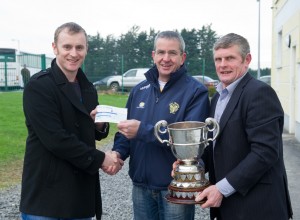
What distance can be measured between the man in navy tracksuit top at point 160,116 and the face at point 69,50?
0.58 metres

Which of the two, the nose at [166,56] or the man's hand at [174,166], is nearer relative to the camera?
the man's hand at [174,166]

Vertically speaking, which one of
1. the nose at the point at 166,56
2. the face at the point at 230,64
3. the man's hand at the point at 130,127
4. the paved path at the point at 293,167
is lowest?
the paved path at the point at 293,167

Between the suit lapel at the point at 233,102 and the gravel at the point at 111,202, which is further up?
the suit lapel at the point at 233,102

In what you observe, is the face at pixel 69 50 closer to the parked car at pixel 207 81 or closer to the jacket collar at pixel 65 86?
the jacket collar at pixel 65 86

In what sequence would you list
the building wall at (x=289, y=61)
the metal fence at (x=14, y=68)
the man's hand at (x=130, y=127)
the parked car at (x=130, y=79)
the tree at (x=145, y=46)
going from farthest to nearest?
the tree at (x=145, y=46) → the parked car at (x=130, y=79) → the metal fence at (x=14, y=68) → the building wall at (x=289, y=61) → the man's hand at (x=130, y=127)

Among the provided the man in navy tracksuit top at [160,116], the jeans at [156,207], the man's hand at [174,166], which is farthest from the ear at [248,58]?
the jeans at [156,207]

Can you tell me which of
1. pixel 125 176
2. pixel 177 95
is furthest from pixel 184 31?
pixel 177 95

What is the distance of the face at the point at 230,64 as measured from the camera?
3.11 metres

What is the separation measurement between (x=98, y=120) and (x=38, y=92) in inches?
20.8

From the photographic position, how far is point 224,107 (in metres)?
3.22

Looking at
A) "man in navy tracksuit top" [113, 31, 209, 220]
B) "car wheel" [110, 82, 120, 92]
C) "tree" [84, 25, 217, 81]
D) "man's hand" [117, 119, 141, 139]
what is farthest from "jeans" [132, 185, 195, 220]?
"tree" [84, 25, 217, 81]

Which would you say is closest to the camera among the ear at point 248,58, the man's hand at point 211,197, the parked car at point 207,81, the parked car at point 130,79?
the man's hand at point 211,197

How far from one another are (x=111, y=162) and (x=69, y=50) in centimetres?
92

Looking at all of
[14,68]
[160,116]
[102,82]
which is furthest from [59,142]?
[102,82]
